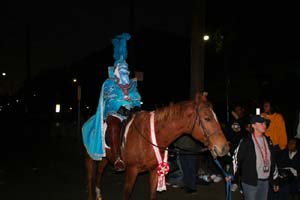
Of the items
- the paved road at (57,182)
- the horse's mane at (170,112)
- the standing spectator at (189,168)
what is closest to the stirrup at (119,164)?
the horse's mane at (170,112)

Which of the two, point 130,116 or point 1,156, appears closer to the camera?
point 130,116

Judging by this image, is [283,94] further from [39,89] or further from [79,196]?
[39,89]

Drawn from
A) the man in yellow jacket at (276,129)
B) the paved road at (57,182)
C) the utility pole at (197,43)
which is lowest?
the paved road at (57,182)

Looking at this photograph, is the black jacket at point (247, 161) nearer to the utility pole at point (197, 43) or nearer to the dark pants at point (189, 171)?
the dark pants at point (189, 171)

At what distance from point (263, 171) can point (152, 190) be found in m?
1.92

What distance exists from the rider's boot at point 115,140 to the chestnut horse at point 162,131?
14 cm

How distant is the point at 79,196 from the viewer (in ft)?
28.6

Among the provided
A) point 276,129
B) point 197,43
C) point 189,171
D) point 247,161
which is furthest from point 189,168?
point 247,161

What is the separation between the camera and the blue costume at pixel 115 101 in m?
7.01

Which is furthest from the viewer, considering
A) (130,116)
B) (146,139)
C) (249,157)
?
(130,116)

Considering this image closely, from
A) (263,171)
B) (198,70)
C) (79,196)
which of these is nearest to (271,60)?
(198,70)

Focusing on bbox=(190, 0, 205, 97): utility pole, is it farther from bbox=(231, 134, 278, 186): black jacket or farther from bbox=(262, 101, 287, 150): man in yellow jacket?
bbox=(231, 134, 278, 186): black jacket

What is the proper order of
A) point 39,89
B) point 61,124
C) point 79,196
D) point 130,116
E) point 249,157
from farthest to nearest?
point 39,89 < point 61,124 < point 79,196 < point 130,116 < point 249,157

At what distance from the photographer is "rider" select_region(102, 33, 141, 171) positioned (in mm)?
6793
